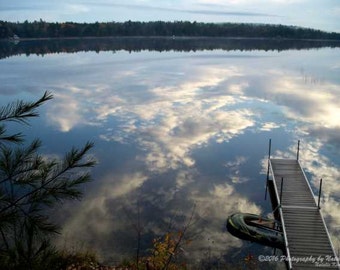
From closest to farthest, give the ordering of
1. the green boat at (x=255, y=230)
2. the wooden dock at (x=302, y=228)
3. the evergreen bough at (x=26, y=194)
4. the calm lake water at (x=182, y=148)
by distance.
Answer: the evergreen bough at (x=26, y=194) < the wooden dock at (x=302, y=228) < the green boat at (x=255, y=230) < the calm lake water at (x=182, y=148)

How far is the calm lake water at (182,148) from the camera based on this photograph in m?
21.7

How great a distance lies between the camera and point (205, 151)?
3428 cm

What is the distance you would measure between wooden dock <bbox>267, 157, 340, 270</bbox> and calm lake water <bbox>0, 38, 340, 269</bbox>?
1650 millimetres

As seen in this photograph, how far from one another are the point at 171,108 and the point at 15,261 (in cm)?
4492

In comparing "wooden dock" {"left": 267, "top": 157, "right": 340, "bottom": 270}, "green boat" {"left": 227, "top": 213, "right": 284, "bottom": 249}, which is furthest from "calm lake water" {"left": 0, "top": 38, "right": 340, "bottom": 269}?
"wooden dock" {"left": 267, "top": 157, "right": 340, "bottom": 270}

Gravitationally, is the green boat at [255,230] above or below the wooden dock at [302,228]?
below

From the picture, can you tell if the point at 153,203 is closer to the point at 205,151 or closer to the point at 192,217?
the point at 192,217

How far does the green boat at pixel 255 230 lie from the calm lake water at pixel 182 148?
433 millimetres

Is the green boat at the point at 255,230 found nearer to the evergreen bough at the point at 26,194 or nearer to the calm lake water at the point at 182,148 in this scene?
the calm lake water at the point at 182,148

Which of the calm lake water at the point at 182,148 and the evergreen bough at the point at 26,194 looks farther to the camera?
the calm lake water at the point at 182,148

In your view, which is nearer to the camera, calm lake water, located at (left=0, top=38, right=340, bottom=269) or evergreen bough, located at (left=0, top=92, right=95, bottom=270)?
evergreen bough, located at (left=0, top=92, right=95, bottom=270)

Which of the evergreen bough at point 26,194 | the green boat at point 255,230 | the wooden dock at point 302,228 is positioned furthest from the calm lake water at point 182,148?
the evergreen bough at point 26,194

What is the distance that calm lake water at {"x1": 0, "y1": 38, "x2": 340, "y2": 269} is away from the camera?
854 inches

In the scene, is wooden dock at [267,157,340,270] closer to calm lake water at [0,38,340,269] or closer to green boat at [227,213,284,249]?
green boat at [227,213,284,249]
